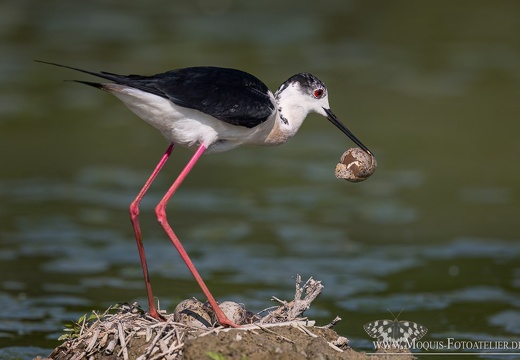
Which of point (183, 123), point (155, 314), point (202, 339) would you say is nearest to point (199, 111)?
point (183, 123)

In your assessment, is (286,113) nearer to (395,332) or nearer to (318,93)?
(318,93)

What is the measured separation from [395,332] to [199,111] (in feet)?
6.89

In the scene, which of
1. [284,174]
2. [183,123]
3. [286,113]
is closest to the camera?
[183,123]

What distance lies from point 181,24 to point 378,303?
11.2 metres

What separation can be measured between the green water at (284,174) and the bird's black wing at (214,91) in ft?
7.23

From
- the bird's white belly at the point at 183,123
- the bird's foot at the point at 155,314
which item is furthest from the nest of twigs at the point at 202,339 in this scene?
the bird's white belly at the point at 183,123

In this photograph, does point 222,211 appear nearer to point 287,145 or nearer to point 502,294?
point 287,145

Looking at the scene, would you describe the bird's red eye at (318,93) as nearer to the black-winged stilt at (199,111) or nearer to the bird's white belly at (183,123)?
the black-winged stilt at (199,111)

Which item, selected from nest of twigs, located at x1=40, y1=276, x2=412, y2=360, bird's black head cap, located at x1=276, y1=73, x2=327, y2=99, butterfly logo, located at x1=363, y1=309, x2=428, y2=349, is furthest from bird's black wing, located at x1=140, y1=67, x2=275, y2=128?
butterfly logo, located at x1=363, y1=309, x2=428, y2=349

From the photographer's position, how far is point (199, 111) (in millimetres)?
7609

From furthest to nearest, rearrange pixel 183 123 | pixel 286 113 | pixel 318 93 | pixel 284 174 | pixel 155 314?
pixel 284 174 → pixel 318 93 → pixel 286 113 → pixel 183 123 → pixel 155 314

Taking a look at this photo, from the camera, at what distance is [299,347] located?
6762mm

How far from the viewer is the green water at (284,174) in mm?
10039

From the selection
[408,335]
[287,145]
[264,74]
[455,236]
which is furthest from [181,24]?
[408,335]
